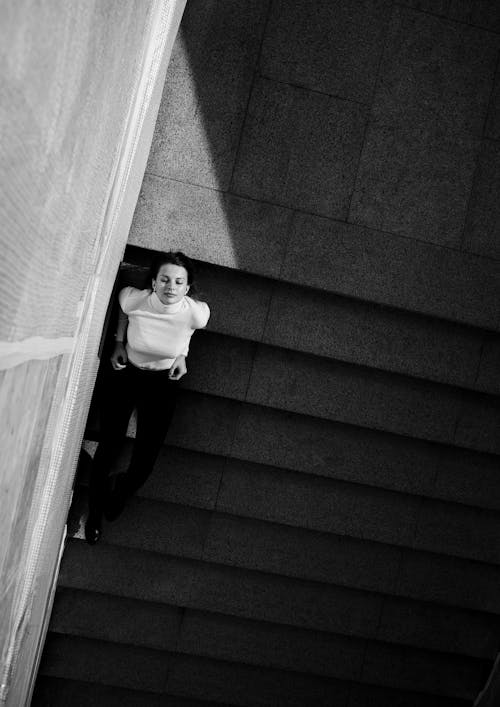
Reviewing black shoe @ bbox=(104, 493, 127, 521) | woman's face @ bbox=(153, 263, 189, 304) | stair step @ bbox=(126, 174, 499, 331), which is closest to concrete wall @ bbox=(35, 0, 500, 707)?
stair step @ bbox=(126, 174, 499, 331)

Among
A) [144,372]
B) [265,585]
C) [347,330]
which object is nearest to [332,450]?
[347,330]

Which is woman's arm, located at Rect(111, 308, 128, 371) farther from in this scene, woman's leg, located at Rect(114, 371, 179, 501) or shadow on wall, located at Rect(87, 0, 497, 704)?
shadow on wall, located at Rect(87, 0, 497, 704)

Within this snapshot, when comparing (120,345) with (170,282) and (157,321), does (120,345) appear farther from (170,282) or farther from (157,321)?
(170,282)

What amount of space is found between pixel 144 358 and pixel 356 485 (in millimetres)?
2249

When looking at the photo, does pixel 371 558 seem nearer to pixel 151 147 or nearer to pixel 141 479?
pixel 141 479

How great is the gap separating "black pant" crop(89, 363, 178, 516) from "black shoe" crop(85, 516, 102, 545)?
0.76 feet

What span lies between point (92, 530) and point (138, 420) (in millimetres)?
1032

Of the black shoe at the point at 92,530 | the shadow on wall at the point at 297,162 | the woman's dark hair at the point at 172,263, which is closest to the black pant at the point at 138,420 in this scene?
the black shoe at the point at 92,530

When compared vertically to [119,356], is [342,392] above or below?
above

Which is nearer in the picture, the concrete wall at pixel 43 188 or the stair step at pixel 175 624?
the concrete wall at pixel 43 188

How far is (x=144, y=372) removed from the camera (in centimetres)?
598

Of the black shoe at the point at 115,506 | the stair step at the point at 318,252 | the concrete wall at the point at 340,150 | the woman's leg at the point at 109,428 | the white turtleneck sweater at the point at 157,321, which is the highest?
the concrete wall at the point at 340,150

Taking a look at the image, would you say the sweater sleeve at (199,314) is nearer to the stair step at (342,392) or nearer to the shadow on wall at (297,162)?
the shadow on wall at (297,162)

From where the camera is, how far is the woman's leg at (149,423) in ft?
19.8
